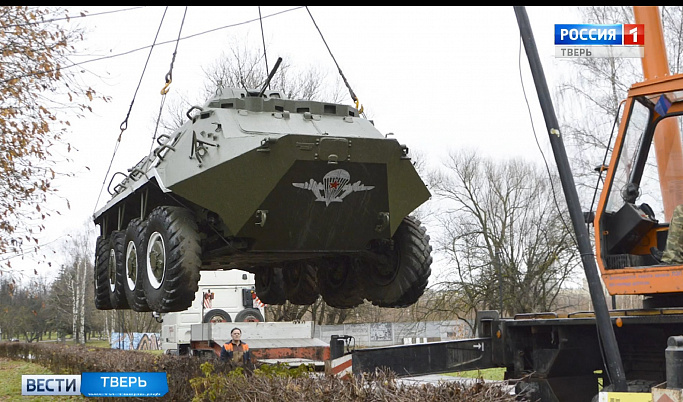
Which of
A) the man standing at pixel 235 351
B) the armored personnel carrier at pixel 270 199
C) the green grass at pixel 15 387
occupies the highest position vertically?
the armored personnel carrier at pixel 270 199

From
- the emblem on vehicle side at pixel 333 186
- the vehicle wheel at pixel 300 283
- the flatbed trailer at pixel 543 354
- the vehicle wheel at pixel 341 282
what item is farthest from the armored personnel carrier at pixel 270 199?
the vehicle wheel at pixel 300 283

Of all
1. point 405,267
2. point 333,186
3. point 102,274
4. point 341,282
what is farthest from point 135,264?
point 405,267

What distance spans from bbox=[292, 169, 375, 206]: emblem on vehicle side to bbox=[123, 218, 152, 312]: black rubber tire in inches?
68.4

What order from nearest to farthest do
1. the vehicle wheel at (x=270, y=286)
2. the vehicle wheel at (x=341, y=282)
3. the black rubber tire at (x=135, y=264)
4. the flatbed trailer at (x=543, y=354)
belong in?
the flatbed trailer at (x=543, y=354)
the black rubber tire at (x=135, y=264)
the vehicle wheel at (x=341, y=282)
the vehicle wheel at (x=270, y=286)

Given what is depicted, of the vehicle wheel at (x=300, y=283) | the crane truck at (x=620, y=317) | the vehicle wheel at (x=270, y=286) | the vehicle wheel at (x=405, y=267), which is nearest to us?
the crane truck at (x=620, y=317)

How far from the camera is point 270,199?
6574mm

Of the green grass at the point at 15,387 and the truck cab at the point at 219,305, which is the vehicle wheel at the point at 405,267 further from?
the truck cab at the point at 219,305

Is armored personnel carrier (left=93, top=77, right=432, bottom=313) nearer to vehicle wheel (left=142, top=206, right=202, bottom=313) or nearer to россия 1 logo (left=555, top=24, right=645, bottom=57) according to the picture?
vehicle wheel (left=142, top=206, right=202, bottom=313)

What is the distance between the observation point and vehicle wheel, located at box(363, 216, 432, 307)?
7.45 m

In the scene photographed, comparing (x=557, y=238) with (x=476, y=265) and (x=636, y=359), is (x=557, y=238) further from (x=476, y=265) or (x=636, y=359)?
(x=636, y=359)

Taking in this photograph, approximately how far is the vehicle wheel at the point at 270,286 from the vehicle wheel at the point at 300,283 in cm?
7

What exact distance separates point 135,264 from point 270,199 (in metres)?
1.93

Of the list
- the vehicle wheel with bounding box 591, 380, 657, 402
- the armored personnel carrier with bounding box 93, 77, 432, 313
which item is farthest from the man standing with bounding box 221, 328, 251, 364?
the vehicle wheel with bounding box 591, 380, 657, 402

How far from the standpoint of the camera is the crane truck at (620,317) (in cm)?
637
